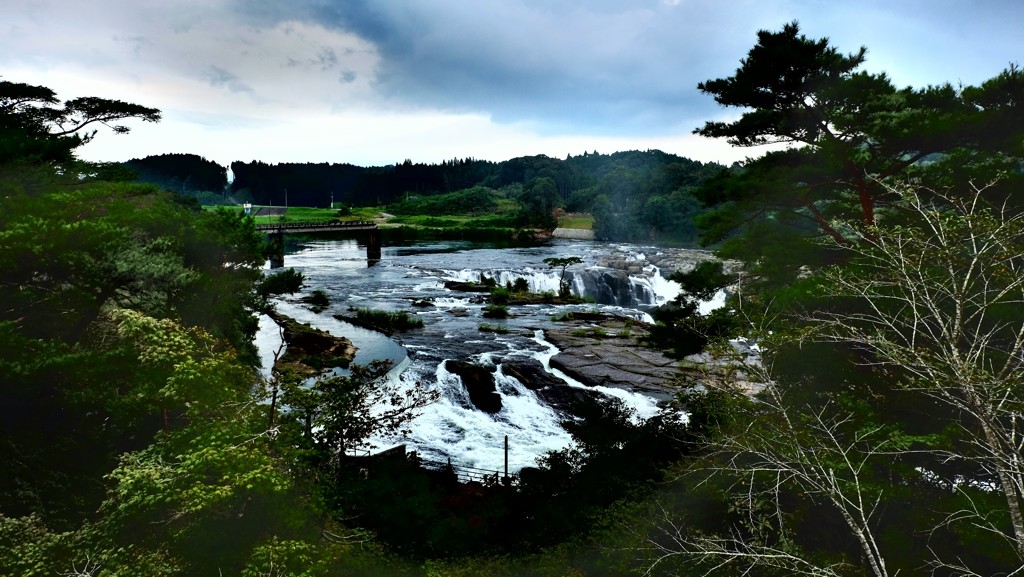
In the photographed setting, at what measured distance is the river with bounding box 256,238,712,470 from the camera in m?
19.8

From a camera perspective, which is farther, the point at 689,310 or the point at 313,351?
the point at 313,351

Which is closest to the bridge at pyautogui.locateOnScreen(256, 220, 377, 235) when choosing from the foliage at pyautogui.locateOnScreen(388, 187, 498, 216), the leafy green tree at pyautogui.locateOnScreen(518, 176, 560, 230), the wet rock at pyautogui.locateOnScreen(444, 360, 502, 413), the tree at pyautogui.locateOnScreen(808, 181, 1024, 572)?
the leafy green tree at pyautogui.locateOnScreen(518, 176, 560, 230)

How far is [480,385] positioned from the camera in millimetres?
22656

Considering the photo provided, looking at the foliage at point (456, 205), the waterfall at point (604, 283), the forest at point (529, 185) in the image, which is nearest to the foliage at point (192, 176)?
the forest at point (529, 185)

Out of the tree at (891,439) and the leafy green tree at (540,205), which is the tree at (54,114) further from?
the leafy green tree at (540,205)

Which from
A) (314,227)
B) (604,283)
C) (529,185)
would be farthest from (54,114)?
(529,185)

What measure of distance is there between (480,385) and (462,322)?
11.3 metres

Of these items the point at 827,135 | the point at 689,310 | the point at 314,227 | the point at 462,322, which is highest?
the point at 827,135

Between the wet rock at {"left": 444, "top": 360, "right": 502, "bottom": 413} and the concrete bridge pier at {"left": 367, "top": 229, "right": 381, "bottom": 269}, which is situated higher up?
the concrete bridge pier at {"left": 367, "top": 229, "right": 381, "bottom": 269}

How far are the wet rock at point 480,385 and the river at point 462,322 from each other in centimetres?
32

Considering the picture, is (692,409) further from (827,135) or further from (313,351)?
(313,351)

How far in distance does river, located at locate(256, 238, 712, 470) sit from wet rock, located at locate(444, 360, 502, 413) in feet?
1.04

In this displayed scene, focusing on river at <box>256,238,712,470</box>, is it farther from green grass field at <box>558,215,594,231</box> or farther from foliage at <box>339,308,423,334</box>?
green grass field at <box>558,215,594,231</box>

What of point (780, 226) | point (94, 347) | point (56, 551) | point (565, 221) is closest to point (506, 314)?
point (780, 226)
